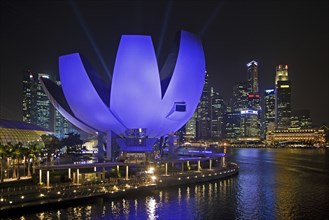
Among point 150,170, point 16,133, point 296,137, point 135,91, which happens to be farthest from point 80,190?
point 296,137

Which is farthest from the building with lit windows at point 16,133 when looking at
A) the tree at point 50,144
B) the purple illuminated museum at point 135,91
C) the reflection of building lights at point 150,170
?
the reflection of building lights at point 150,170

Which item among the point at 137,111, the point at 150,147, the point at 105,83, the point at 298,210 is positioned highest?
the point at 105,83

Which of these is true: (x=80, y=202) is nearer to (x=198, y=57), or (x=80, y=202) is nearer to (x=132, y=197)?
(x=132, y=197)

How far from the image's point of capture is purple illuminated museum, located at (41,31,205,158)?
32.3 m

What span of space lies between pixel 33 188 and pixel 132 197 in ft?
21.7

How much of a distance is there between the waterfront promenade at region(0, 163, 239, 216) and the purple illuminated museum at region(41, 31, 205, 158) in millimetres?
5620

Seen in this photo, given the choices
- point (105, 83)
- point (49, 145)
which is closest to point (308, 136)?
point (49, 145)

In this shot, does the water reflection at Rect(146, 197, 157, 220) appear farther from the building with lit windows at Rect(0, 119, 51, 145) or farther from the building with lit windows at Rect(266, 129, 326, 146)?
the building with lit windows at Rect(266, 129, 326, 146)

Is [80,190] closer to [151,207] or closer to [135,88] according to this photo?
[151,207]

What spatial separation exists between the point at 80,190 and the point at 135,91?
1060cm

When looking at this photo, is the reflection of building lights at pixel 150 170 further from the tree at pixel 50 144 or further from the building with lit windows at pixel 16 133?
the tree at pixel 50 144

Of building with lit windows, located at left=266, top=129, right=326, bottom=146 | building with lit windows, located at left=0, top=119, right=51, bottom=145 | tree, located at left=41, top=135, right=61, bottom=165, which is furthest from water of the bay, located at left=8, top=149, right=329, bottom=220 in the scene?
building with lit windows, located at left=266, top=129, right=326, bottom=146

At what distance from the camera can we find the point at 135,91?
33.1 metres

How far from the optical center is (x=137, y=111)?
114ft
